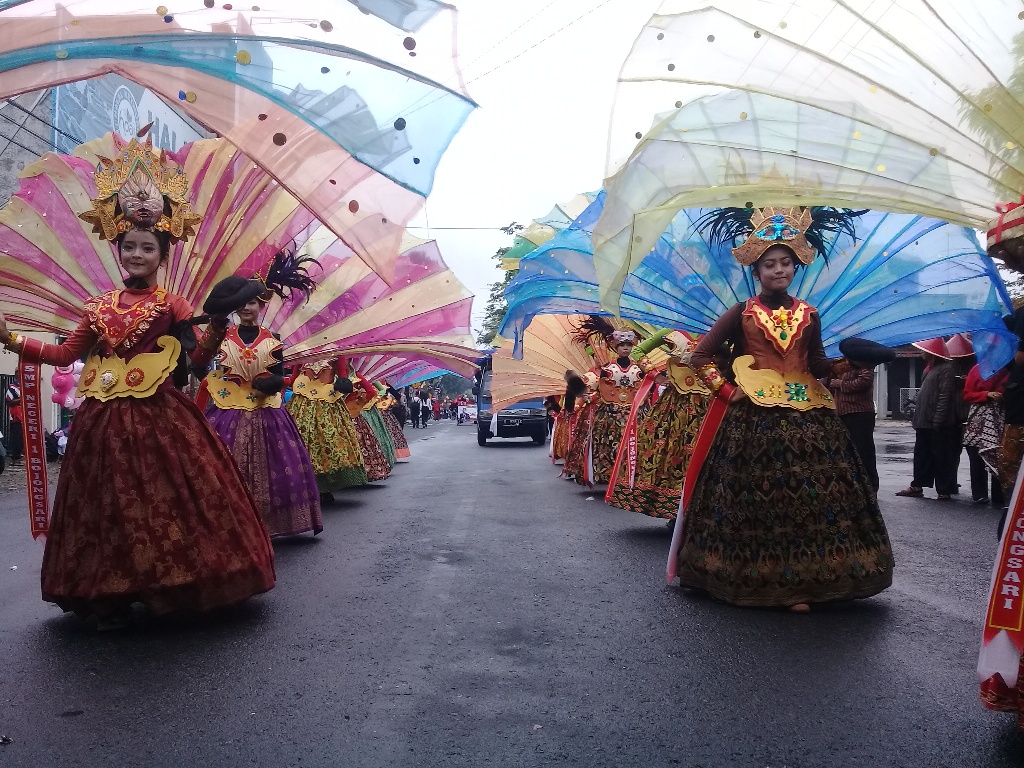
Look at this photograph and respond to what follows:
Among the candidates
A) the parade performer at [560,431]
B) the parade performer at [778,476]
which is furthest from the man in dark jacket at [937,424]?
the parade performer at [778,476]

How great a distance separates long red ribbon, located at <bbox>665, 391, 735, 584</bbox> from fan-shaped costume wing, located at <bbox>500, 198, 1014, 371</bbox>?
1.00m

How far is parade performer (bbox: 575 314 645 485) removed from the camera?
9.83 metres

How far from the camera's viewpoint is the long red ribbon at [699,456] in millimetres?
5055

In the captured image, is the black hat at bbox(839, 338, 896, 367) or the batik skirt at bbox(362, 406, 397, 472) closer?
the black hat at bbox(839, 338, 896, 367)

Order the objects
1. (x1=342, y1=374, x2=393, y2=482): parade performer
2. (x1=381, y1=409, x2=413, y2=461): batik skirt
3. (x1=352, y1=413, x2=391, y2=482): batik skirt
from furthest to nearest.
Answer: (x1=381, y1=409, x2=413, y2=461): batik skirt
(x1=352, y1=413, x2=391, y2=482): batik skirt
(x1=342, y1=374, x2=393, y2=482): parade performer

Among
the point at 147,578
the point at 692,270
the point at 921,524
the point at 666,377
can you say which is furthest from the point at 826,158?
the point at 921,524

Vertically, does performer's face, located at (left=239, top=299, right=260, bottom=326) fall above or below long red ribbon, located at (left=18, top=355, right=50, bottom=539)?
above

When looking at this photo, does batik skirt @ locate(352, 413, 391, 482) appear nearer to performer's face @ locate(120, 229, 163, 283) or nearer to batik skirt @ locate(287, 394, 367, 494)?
batik skirt @ locate(287, 394, 367, 494)

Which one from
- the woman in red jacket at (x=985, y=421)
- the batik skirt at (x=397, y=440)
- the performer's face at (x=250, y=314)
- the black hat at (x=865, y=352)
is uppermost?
the performer's face at (x=250, y=314)

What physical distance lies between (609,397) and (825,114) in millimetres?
6801

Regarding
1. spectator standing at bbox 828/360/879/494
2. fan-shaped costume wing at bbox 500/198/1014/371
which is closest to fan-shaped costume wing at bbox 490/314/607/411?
spectator standing at bbox 828/360/879/494

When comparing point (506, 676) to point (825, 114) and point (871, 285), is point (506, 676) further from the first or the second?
point (871, 285)

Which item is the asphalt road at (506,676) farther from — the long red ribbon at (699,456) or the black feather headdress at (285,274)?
the black feather headdress at (285,274)

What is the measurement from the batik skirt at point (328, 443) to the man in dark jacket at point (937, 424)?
611 centimetres
